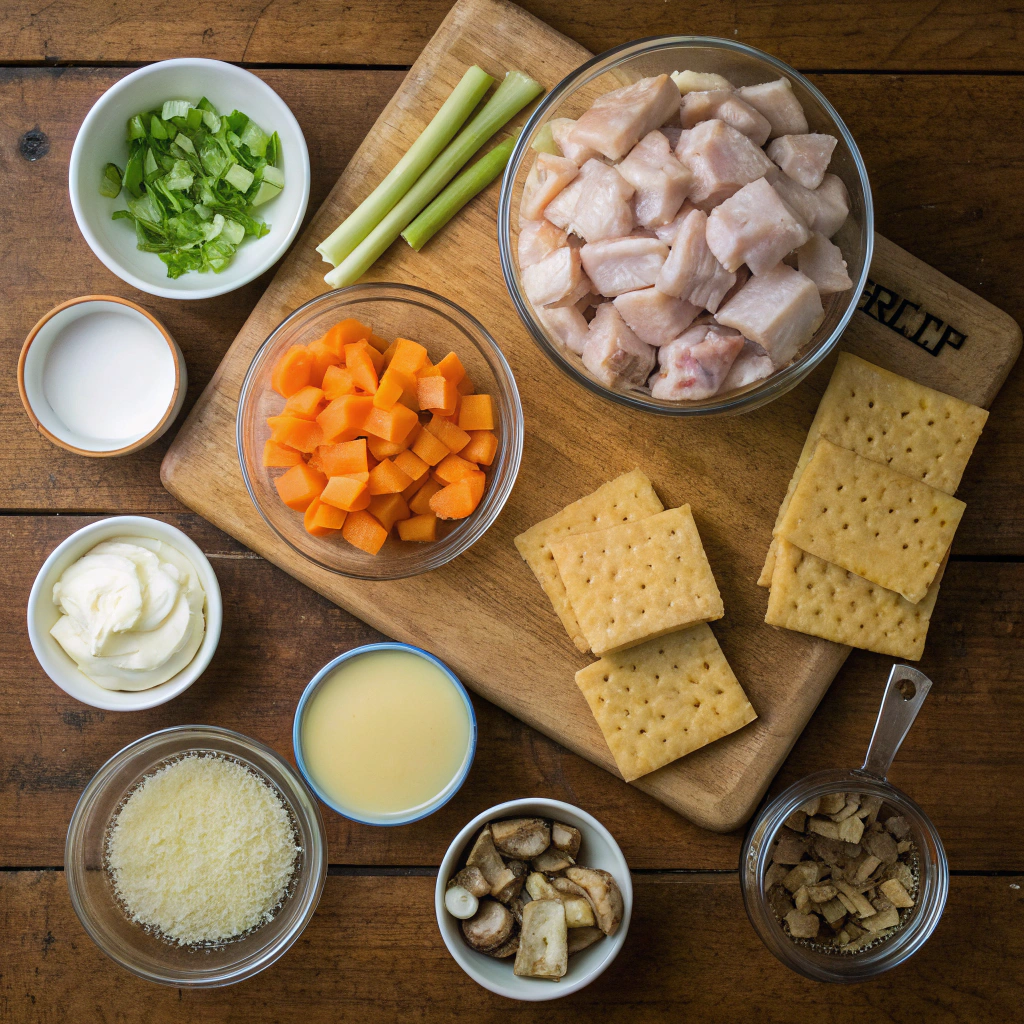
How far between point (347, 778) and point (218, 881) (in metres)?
0.43

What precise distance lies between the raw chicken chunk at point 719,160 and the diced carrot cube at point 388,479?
96 centimetres

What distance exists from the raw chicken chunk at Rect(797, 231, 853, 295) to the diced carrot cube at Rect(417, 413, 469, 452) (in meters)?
0.92

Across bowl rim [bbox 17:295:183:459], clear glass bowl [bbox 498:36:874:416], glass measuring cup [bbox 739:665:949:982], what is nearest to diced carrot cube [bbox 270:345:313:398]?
bowl rim [bbox 17:295:183:459]

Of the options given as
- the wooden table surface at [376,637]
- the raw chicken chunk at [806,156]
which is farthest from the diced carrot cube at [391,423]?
the raw chicken chunk at [806,156]

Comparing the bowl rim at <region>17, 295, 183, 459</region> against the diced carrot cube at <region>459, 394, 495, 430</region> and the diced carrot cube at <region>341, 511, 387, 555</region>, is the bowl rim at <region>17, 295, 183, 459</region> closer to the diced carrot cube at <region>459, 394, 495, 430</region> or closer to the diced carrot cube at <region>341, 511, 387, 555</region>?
the diced carrot cube at <region>341, 511, 387, 555</region>

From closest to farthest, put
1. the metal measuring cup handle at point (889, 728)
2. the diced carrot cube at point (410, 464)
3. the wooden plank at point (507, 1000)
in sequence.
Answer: the diced carrot cube at point (410, 464) → the metal measuring cup handle at point (889, 728) → the wooden plank at point (507, 1000)

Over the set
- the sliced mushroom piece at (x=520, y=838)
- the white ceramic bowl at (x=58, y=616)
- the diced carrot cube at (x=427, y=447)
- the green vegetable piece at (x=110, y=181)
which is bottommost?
the white ceramic bowl at (x=58, y=616)

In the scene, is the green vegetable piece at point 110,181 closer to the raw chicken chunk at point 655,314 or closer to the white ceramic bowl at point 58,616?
the white ceramic bowl at point 58,616

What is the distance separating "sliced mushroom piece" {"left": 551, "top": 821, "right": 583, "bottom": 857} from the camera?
2197 millimetres

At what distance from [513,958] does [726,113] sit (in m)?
2.17

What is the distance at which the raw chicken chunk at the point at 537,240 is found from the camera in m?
2.02

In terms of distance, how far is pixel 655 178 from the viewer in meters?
1.84

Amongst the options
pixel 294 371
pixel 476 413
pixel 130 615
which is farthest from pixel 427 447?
pixel 130 615

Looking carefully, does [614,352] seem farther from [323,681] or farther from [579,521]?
[323,681]
